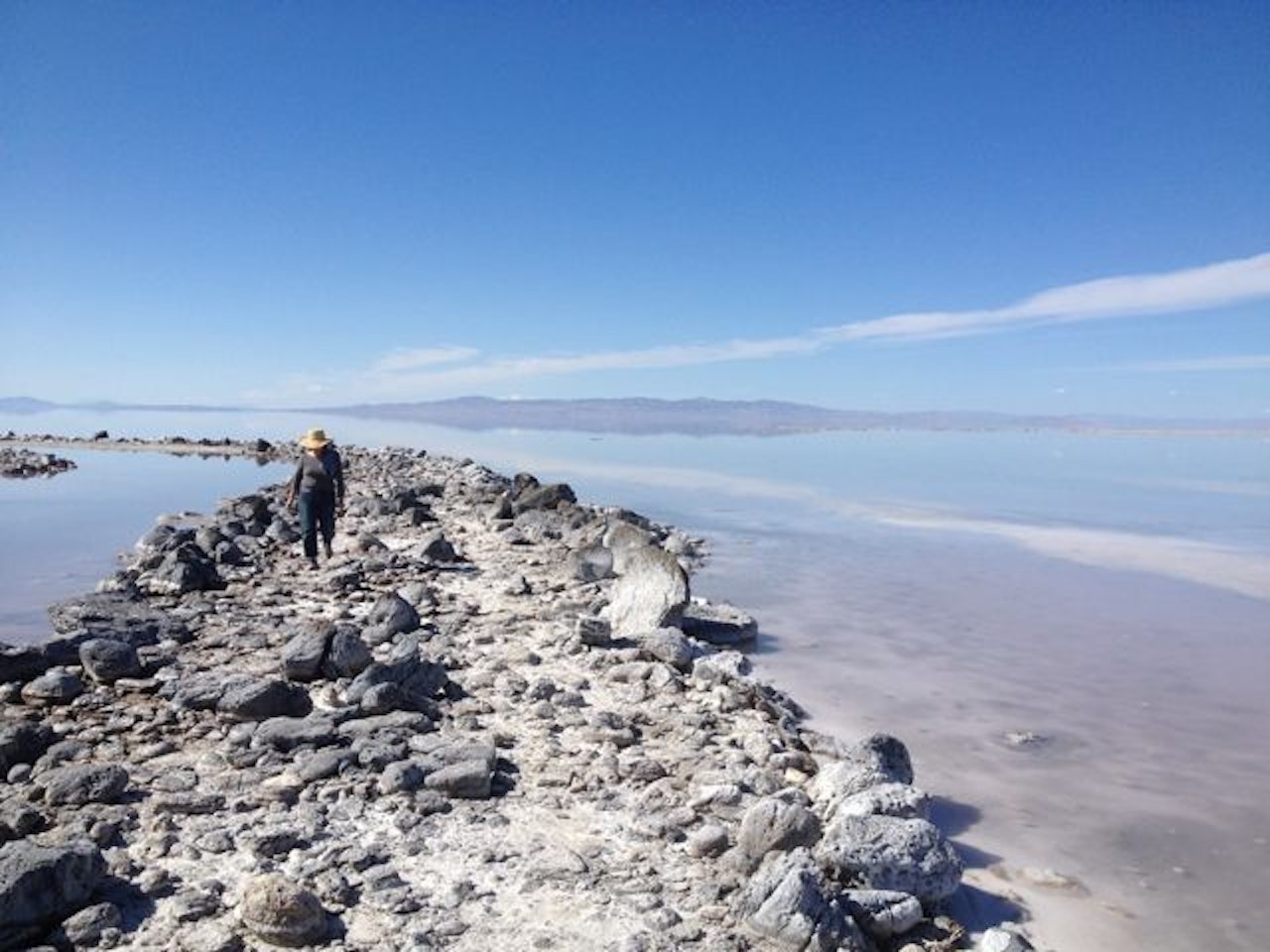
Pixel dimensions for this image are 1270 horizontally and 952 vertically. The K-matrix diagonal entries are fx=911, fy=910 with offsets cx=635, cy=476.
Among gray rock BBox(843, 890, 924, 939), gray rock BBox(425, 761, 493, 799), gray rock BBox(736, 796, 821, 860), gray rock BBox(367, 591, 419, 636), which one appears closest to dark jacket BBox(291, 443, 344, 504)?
gray rock BBox(367, 591, 419, 636)

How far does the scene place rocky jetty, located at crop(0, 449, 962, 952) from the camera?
4.29m

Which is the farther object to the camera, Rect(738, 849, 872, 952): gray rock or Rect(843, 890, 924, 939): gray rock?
Rect(843, 890, 924, 939): gray rock

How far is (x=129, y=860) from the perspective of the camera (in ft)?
15.3

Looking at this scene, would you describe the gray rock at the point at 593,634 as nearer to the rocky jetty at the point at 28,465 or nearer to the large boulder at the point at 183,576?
the large boulder at the point at 183,576

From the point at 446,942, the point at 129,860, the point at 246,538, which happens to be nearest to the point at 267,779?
the point at 129,860

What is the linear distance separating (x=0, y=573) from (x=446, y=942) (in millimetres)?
13673

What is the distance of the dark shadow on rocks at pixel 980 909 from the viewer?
4.77m

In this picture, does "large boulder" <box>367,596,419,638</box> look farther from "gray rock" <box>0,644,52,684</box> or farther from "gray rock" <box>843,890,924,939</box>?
"gray rock" <box>843,890,924,939</box>

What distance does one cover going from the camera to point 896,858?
4.71 metres

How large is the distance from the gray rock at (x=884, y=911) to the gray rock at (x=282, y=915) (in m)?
2.53

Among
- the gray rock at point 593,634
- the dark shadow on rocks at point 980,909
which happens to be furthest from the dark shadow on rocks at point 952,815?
the gray rock at point 593,634

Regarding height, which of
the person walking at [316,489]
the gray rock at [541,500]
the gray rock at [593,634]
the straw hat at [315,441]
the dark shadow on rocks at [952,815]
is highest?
the straw hat at [315,441]

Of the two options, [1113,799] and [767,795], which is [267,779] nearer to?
[767,795]

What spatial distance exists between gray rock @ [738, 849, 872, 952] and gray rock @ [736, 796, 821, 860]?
0.42m
